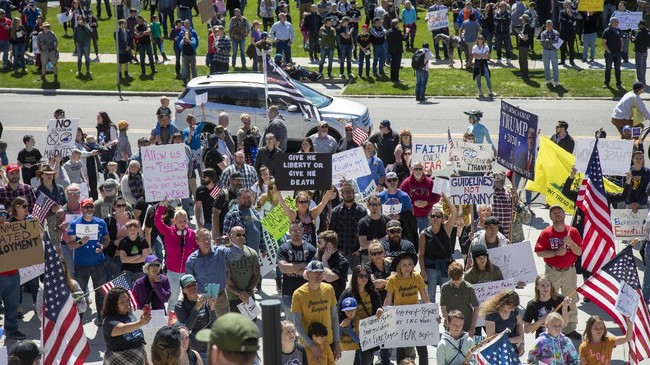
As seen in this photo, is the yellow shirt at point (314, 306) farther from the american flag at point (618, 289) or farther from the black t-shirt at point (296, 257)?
the american flag at point (618, 289)

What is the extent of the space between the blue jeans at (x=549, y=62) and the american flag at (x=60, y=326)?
66.1 feet

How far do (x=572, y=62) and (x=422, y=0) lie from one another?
1059 centimetres

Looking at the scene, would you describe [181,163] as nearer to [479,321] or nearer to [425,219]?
[425,219]

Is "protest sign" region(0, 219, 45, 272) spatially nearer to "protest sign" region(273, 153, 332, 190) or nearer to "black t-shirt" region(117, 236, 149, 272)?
"black t-shirt" region(117, 236, 149, 272)

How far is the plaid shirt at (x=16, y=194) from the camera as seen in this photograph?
15.1 metres

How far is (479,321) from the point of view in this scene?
12.3 metres

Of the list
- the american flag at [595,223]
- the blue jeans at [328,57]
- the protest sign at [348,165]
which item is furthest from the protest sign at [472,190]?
Answer: the blue jeans at [328,57]

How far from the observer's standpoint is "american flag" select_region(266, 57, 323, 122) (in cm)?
2253

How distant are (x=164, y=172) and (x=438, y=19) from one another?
62.3 feet

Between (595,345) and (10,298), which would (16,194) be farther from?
(595,345)

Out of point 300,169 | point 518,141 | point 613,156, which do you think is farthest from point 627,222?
point 300,169

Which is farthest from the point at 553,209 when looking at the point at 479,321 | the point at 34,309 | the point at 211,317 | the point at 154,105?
the point at 154,105

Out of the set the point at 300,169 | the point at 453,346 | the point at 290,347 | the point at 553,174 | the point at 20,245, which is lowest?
the point at 453,346

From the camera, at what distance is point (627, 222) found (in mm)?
15500
